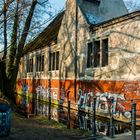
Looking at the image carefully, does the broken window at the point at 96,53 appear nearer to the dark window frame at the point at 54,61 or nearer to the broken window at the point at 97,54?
the broken window at the point at 97,54

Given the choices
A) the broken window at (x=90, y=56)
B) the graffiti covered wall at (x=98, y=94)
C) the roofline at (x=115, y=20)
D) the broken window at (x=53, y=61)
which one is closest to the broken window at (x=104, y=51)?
the roofline at (x=115, y=20)

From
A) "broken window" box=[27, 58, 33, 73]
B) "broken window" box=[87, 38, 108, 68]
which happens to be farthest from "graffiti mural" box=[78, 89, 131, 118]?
"broken window" box=[27, 58, 33, 73]

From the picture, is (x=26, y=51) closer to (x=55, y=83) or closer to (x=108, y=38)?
(x=55, y=83)

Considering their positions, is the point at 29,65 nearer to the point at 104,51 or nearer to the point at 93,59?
the point at 93,59

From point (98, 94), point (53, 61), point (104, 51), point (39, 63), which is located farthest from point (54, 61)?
point (98, 94)

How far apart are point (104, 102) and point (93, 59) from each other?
265cm

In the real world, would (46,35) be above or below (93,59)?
above

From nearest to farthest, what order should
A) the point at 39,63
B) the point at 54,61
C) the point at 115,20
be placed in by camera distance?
the point at 115,20
the point at 54,61
the point at 39,63

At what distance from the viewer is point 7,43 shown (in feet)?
70.0

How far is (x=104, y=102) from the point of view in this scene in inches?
666

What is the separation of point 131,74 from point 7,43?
9404 millimetres

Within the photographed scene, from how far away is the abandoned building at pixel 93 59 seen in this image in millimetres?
15188

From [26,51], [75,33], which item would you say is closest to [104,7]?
[75,33]

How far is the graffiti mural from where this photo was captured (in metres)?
15.5
